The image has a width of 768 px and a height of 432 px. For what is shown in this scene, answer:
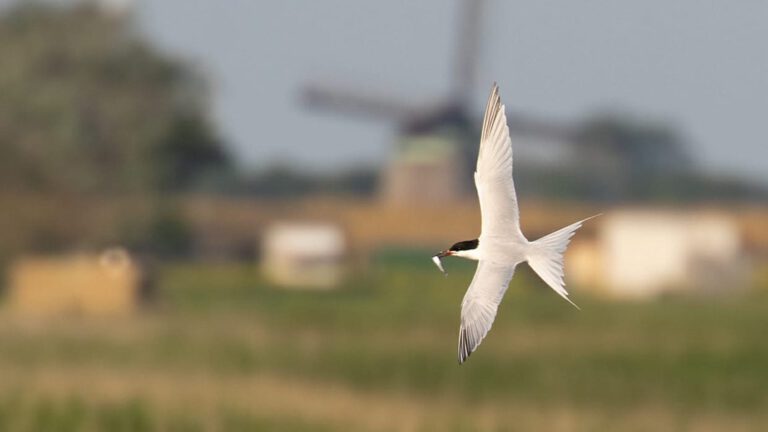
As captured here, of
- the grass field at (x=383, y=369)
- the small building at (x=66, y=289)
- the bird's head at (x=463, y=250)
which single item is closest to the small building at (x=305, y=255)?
the grass field at (x=383, y=369)

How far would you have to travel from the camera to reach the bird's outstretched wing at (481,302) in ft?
6.11

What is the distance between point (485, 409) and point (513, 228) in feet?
171

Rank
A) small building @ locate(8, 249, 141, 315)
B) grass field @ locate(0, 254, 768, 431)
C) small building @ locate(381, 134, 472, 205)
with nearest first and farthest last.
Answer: grass field @ locate(0, 254, 768, 431)
small building @ locate(8, 249, 141, 315)
small building @ locate(381, 134, 472, 205)

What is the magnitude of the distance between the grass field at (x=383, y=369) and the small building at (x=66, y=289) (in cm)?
92

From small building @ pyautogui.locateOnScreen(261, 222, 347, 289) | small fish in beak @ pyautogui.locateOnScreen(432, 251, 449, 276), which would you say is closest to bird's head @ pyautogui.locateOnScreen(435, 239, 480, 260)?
small fish in beak @ pyautogui.locateOnScreen(432, 251, 449, 276)

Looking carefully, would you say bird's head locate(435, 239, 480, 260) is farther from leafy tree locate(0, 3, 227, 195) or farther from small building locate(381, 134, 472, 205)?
small building locate(381, 134, 472, 205)

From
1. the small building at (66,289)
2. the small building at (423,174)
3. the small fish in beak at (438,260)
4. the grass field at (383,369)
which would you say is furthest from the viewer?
the small building at (423,174)

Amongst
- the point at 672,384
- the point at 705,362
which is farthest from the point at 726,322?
the point at 672,384

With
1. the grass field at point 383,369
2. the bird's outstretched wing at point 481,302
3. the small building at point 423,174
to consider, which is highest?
the small building at point 423,174

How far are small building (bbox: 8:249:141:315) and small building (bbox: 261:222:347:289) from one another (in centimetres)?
4794

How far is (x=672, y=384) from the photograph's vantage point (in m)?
65.1

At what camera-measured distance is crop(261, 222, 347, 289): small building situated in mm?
130500

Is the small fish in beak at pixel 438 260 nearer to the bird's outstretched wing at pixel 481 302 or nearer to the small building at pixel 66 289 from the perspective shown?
the bird's outstretched wing at pixel 481 302

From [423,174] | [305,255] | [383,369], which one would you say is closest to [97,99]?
[423,174]
